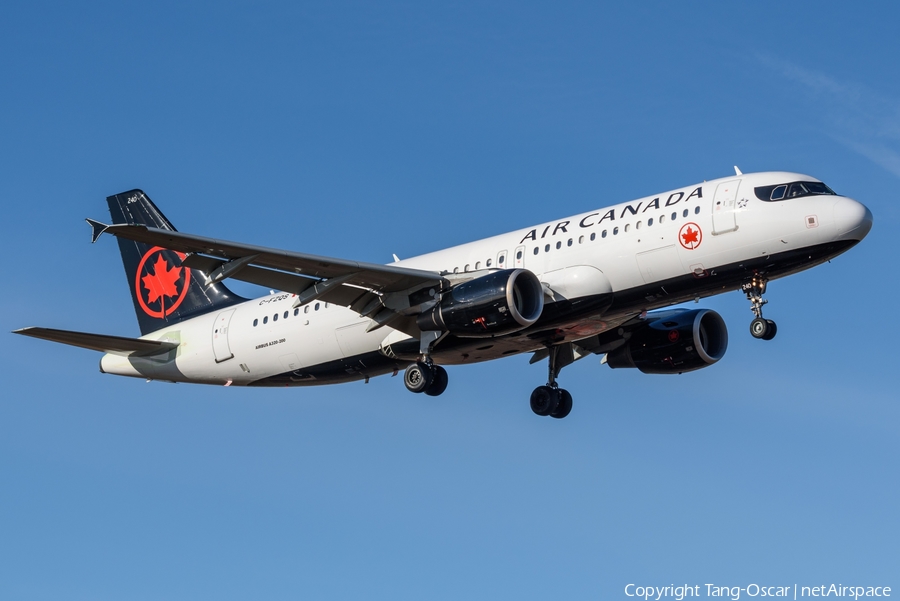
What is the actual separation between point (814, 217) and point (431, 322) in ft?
37.3

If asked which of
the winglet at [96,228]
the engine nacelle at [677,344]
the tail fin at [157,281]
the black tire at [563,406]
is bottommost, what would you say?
the winglet at [96,228]

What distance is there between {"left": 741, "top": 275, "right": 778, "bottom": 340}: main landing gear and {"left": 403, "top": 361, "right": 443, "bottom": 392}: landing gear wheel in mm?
9952

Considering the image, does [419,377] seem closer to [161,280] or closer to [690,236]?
[690,236]

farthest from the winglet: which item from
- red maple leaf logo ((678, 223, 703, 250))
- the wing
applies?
red maple leaf logo ((678, 223, 703, 250))

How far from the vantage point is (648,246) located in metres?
35.1

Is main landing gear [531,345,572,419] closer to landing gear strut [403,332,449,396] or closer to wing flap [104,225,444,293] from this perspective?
landing gear strut [403,332,449,396]

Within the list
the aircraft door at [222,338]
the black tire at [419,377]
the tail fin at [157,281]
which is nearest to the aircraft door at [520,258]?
the black tire at [419,377]

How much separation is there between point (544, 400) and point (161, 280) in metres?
15.6

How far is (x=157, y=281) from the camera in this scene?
154ft

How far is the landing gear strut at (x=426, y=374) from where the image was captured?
37844mm

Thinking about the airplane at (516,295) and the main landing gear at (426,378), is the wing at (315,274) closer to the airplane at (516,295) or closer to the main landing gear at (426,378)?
the airplane at (516,295)

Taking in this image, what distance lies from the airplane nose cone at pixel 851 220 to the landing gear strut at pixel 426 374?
480 inches

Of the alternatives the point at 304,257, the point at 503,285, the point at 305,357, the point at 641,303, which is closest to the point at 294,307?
the point at 305,357

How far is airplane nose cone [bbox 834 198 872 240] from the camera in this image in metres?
33.5
